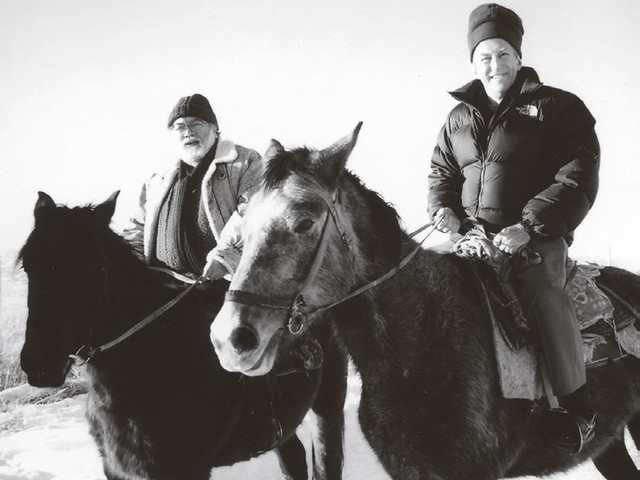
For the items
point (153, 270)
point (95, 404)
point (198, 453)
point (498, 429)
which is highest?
point (153, 270)

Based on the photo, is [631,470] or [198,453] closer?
[198,453]

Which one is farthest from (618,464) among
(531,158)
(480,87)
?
(480,87)

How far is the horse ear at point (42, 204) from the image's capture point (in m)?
3.47

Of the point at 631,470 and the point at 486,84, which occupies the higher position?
the point at 486,84

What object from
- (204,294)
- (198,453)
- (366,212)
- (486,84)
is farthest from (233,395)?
(486,84)

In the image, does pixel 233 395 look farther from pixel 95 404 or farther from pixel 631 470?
pixel 631 470

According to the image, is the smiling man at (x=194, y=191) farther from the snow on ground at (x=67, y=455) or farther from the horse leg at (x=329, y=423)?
the snow on ground at (x=67, y=455)

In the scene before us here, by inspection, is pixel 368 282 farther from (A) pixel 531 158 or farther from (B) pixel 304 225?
(A) pixel 531 158

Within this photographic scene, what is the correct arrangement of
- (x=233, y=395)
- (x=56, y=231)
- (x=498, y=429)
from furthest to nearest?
(x=233, y=395) < (x=56, y=231) < (x=498, y=429)

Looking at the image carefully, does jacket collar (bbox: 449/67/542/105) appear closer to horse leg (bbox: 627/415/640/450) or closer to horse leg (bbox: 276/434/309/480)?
horse leg (bbox: 627/415/640/450)

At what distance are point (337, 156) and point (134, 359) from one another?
2.08 m

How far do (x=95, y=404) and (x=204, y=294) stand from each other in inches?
41.7

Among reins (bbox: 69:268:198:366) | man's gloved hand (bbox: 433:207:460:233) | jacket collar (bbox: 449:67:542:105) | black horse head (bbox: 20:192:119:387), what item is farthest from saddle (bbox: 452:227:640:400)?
black horse head (bbox: 20:192:119:387)

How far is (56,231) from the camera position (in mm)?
3391
